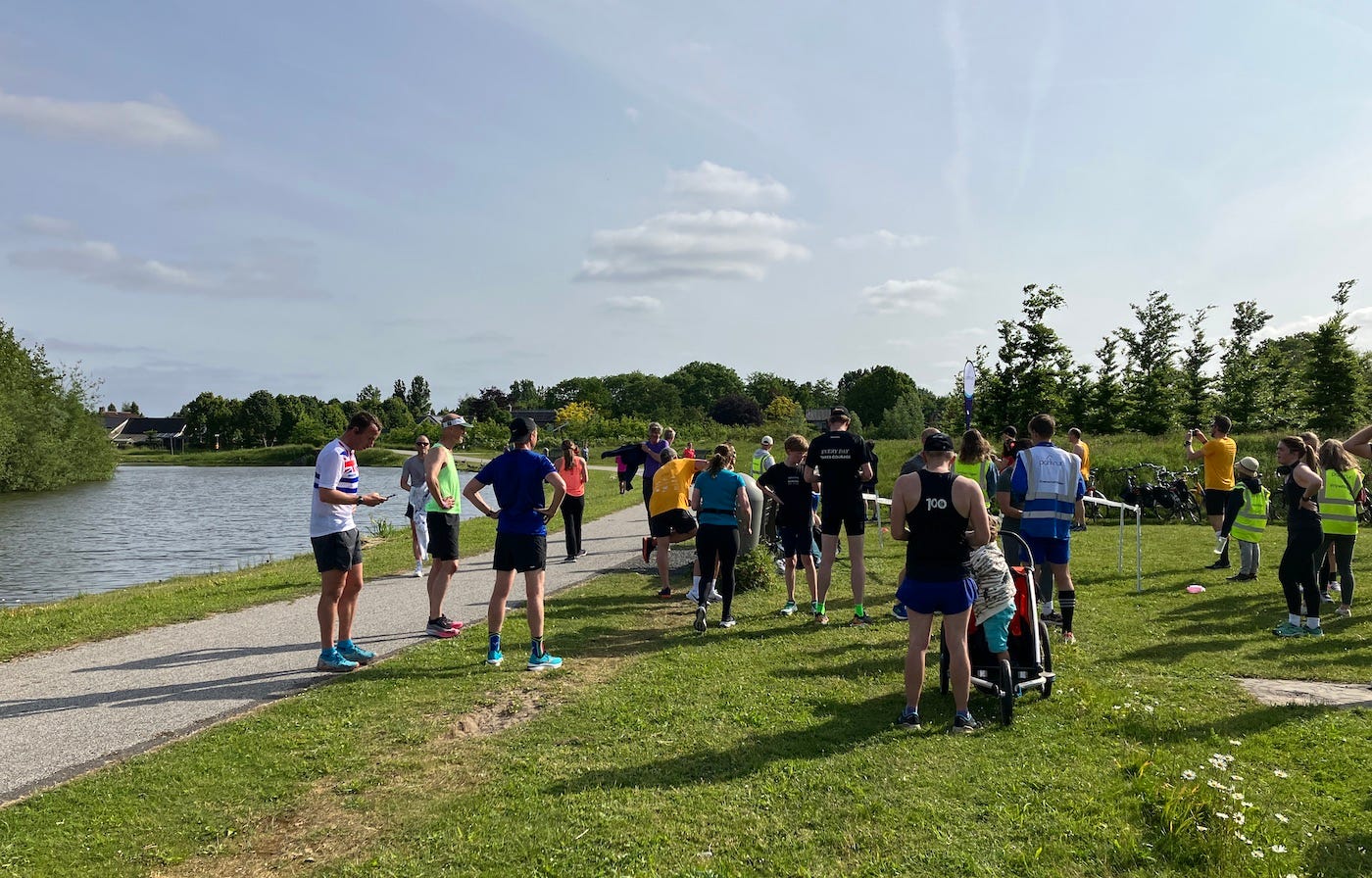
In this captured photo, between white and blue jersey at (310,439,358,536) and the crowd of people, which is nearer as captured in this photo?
the crowd of people

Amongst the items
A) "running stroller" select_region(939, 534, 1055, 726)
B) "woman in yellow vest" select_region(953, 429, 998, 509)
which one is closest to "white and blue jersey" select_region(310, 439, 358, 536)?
"running stroller" select_region(939, 534, 1055, 726)

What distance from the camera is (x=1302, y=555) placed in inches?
286

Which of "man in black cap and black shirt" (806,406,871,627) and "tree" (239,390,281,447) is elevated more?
"tree" (239,390,281,447)

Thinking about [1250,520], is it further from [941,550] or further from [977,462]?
[941,550]

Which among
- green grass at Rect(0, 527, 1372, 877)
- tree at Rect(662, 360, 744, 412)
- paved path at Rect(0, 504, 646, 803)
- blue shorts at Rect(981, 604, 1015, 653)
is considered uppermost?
tree at Rect(662, 360, 744, 412)

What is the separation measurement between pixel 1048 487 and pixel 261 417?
4826 inches

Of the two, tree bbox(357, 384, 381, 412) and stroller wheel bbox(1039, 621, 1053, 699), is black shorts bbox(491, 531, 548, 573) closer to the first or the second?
stroller wheel bbox(1039, 621, 1053, 699)

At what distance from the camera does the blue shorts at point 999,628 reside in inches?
204

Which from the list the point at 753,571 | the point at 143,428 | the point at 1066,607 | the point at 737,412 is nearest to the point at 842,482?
the point at 1066,607

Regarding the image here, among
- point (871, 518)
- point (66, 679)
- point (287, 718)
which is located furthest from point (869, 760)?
point (871, 518)

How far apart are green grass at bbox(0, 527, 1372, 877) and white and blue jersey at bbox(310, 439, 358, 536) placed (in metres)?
1.22

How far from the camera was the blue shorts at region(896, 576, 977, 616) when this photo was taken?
191 inches

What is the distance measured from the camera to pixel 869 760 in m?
4.58

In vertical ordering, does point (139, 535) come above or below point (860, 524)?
below
